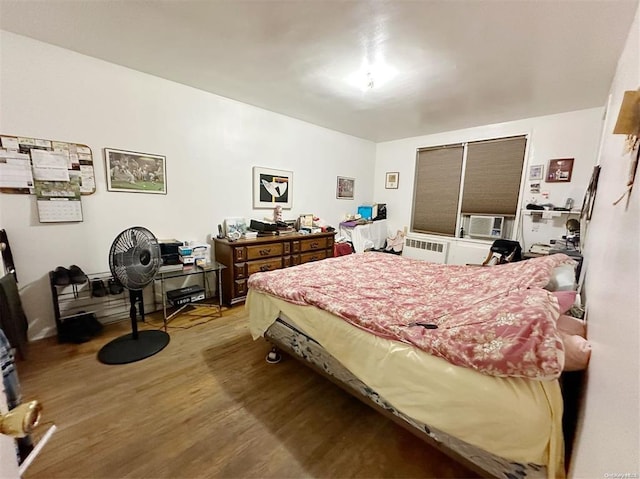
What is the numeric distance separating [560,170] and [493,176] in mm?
752

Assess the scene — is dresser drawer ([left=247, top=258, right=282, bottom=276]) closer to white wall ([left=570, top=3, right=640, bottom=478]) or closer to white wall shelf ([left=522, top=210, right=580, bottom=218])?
white wall ([left=570, top=3, right=640, bottom=478])

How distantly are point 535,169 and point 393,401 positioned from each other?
152 inches

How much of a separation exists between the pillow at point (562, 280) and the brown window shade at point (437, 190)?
8.81 feet

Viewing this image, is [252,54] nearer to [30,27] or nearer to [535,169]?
[30,27]

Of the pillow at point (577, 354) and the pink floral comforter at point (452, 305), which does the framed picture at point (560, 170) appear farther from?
the pillow at point (577, 354)

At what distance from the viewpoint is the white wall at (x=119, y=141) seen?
2.11m

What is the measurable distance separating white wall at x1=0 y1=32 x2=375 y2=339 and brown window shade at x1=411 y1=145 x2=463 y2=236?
235 cm

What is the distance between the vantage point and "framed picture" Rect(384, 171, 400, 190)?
4980 mm

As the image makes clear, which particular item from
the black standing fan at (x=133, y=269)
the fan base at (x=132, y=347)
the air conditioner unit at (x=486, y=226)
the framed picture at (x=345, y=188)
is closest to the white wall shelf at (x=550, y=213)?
the air conditioner unit at (x=486, y=226)

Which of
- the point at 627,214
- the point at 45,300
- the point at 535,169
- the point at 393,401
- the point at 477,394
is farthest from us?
the point at 535,169

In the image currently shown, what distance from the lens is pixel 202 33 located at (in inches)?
75.8

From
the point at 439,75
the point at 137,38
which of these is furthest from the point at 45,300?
the point at 439,75

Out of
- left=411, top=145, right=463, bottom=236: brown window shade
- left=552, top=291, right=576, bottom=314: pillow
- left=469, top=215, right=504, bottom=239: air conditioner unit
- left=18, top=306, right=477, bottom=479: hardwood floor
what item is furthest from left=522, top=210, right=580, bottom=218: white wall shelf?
left=18, top=306, right=477, bottom=479: hardwood floor

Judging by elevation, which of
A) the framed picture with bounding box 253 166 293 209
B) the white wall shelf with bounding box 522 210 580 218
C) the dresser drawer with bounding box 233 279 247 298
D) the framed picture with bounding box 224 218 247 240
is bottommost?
the dresser drawer with bounding box 233 279 247 298
